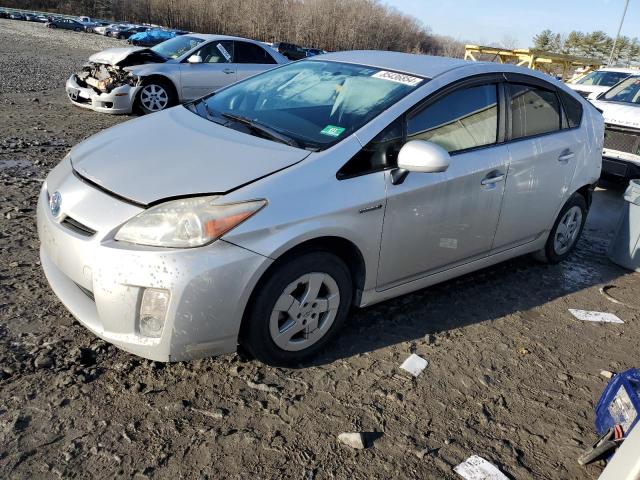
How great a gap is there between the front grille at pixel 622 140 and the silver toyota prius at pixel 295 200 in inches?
147

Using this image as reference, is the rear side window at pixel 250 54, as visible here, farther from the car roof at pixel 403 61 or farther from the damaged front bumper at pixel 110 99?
the car roof at pixel 403 61

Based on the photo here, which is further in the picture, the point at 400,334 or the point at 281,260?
the point at 400,334

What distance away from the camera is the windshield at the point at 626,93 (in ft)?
26.9

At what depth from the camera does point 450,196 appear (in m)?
3.23

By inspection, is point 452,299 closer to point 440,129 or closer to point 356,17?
point 440,129

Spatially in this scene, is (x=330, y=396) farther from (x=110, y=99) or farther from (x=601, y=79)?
(x=601, y=79)

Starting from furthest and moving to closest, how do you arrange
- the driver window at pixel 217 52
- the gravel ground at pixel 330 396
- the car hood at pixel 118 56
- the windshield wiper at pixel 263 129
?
1. the driver window at pixel 217 52
2. the car hood at pixel 118 56
3. the windshield wiper at pixel 263 129
4. the gravel ground at pixel 330 396

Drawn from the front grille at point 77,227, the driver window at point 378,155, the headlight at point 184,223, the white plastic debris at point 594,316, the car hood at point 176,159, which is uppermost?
the driver window at point 378,155

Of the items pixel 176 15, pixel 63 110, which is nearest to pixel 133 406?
pixel 63 110

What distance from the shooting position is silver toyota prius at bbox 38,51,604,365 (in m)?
2.39

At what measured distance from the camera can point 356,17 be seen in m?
81.6

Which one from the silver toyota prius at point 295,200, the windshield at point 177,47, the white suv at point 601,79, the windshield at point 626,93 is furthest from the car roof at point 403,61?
the white suv at point 601,79

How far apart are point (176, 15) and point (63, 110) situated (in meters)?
72.0

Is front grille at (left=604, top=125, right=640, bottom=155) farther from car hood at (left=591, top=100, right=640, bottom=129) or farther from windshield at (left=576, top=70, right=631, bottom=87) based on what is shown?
windshield at (left=576, top=70, right=631, bottom=87)
